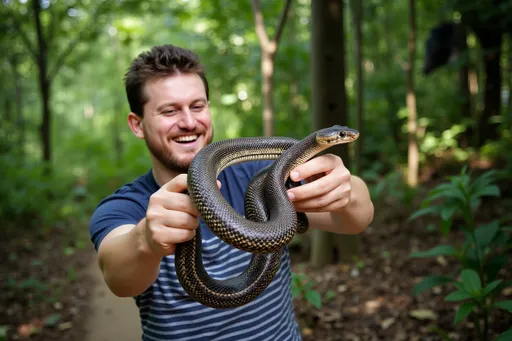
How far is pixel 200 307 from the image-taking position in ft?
7.30

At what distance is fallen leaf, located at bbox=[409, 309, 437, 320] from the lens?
13.8 feet

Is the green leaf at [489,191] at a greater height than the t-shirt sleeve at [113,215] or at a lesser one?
lesser

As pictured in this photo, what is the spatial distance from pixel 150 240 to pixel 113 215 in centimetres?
61

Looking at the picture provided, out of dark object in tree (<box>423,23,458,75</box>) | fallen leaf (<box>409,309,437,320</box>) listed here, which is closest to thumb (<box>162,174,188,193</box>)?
fallen leaf (<box>409,309,437,320</box>)

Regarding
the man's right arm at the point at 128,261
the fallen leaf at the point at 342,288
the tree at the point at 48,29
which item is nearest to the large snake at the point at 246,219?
the man's right arm at the point at 128,261

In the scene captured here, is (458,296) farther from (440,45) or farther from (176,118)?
(440,45)

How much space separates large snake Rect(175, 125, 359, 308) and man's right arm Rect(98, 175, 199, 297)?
0.07m

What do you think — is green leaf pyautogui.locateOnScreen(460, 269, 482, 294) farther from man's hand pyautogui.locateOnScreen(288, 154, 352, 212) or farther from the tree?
the tree

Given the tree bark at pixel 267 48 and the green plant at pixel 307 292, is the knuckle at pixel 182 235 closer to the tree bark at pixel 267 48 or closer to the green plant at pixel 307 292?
the green plant at pixel 307 292

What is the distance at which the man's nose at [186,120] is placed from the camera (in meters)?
2.22

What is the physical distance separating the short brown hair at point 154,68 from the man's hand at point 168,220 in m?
0.96

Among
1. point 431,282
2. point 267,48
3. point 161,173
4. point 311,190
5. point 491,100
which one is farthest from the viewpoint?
point 491,100

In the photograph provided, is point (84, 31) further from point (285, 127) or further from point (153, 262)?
point (153, 262)

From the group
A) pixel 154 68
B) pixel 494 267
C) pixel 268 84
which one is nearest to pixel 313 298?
pixel 494 267
